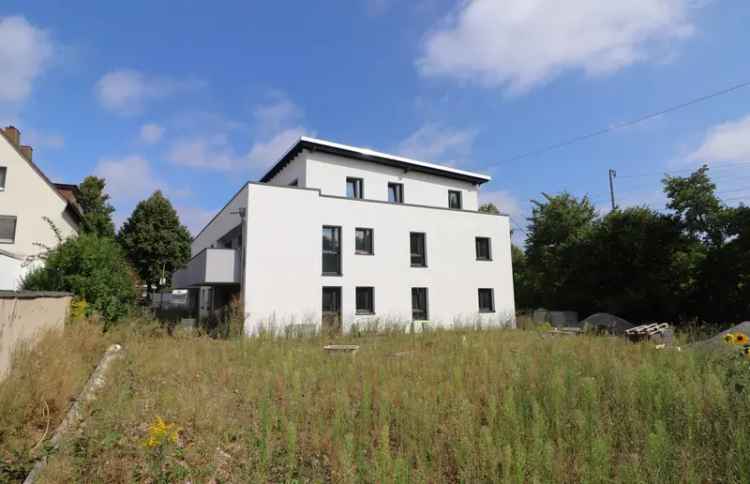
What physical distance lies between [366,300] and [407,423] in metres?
12.8

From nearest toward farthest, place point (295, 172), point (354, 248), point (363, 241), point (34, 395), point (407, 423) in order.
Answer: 1. point (407, 423)
2. point (34, 395)
3. point (354, 248)
4. point (363, 241)
5. point (295, 172)

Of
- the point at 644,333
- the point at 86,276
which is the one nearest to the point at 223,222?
the point at 86,276

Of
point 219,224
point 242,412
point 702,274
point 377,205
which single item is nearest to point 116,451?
point 242,412

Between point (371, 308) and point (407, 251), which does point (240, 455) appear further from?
point (407, 251)

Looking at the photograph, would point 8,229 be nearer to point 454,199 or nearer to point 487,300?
point 454,199

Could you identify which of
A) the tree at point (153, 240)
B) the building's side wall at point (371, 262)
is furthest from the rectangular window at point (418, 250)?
the tree at point (153, 240)

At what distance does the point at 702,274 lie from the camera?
19766 mm

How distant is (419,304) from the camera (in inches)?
740

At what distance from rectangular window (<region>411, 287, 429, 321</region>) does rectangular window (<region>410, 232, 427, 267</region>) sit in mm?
1293

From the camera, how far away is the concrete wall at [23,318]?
572cm

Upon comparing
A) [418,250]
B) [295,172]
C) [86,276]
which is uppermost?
[295,172]

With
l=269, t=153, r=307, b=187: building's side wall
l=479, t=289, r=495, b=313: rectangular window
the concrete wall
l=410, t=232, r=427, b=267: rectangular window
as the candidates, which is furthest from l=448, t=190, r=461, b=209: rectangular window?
the concrete wall

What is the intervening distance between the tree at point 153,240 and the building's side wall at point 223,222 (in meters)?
A: 6.24

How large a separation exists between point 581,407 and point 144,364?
8101 millimetres
